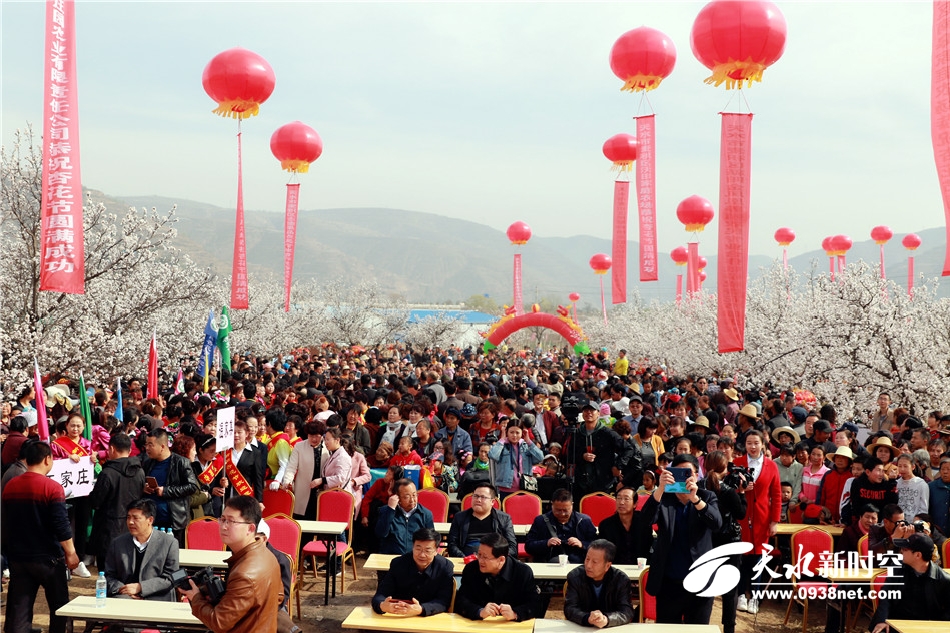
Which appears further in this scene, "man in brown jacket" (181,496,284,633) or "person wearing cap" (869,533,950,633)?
"person wearing cap" (869,533,950,633)

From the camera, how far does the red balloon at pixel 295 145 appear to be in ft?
54.7

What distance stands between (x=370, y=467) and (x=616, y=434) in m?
3.11

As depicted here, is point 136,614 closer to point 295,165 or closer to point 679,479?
point 679,479

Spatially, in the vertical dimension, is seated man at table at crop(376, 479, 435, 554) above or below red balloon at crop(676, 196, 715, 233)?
below

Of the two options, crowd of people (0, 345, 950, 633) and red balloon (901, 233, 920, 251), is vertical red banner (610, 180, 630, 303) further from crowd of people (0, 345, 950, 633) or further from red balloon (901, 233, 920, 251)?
red balloon (901, 233, 920, 251)

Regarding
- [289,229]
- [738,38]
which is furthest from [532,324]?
[738,38]

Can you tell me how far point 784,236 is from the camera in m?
41.2

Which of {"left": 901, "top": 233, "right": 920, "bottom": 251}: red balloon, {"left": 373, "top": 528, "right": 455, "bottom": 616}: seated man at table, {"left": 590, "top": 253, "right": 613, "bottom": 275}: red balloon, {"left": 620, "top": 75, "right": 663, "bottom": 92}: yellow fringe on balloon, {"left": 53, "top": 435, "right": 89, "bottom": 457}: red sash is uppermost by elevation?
{"left": 901, "top": 233, "right": 920, "bottom": 251}: red balloon

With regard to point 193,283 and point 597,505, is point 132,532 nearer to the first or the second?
point 597,505

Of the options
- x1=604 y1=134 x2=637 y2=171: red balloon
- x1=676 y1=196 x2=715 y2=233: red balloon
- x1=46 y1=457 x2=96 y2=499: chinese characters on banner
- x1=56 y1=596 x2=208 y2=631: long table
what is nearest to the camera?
x1=56 y1=596 x2=208 y2=631: long table

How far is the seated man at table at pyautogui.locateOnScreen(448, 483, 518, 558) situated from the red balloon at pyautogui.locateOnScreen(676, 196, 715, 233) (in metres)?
16.6

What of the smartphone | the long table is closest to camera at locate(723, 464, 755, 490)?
the smartphone

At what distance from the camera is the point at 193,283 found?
1781 cm

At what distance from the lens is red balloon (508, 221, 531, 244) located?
114 ft
